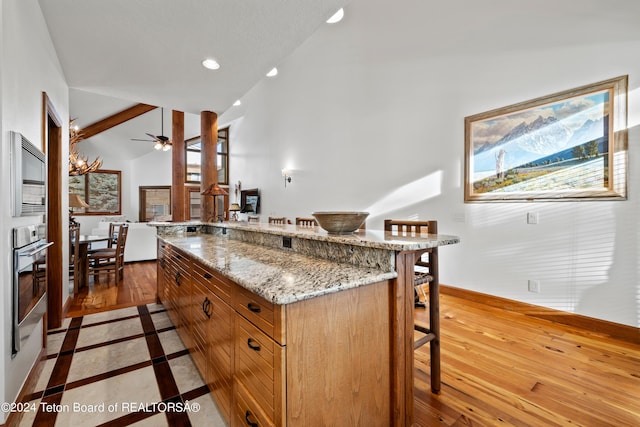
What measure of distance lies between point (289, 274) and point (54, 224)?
2.71 m

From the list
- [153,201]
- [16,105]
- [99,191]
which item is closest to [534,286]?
[16,105]

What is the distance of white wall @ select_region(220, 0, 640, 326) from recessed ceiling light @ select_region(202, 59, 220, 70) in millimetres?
2496

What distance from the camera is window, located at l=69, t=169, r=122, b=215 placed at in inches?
317

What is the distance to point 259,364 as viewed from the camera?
1.07 m

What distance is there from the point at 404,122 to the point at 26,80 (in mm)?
3752

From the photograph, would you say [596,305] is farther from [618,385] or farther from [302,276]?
[302,276]

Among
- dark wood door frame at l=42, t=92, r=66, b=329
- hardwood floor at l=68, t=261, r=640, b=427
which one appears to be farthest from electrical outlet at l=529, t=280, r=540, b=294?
dark wood door frame at l=42, t=92, r=66, b=329

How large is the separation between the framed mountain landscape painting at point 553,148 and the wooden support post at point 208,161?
313 cm

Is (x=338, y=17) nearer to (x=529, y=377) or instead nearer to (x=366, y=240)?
(x=366, y=240)

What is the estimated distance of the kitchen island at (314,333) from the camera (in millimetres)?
984

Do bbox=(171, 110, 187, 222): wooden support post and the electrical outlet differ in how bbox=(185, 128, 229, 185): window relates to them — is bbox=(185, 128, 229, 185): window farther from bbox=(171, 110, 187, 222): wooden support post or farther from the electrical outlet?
the electrical outlet

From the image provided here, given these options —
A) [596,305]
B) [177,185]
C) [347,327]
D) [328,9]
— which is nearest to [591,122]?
[596,305]

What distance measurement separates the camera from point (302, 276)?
121cm

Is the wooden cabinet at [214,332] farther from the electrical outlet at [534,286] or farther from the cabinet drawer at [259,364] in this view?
the electrical outlet at [534,286]
